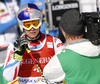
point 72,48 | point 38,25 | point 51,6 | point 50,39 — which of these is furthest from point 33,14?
point 51,6

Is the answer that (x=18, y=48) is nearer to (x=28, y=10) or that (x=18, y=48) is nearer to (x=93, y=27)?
(x=28, y=10)

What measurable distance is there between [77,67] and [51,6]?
457 cm

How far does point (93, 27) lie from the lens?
222cm

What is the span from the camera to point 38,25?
10.6ft

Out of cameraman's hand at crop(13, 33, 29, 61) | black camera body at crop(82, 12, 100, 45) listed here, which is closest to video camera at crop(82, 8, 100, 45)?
black camera body at crop(82, 12, 100, 45)

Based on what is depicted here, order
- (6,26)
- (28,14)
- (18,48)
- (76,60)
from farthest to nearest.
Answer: (6,26) → (28,14) → (18,48) → (76,60)

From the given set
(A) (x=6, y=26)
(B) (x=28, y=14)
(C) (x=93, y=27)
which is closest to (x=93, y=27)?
(C) (x=93, y=27)

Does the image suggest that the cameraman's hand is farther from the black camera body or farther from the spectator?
the black camera body

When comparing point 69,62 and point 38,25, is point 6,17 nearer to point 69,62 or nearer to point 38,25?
point 38,25

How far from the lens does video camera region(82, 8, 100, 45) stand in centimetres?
221

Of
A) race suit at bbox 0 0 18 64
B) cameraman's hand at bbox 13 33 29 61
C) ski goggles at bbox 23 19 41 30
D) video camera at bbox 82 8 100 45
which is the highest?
video camera at bbox 82 8 100 45

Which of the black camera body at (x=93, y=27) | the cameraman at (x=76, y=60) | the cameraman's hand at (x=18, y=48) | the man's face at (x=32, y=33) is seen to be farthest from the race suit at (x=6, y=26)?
the black camera body at (x=93, y=27)

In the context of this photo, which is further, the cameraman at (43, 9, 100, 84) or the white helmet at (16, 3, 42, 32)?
the white helmet at (16, 3, 42, 32)

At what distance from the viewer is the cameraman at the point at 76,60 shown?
86.8 inches
